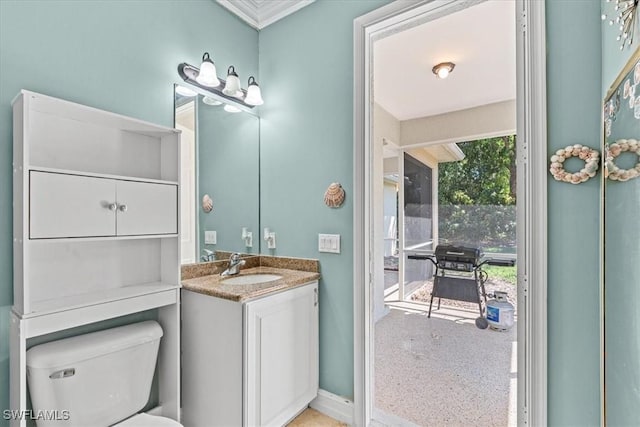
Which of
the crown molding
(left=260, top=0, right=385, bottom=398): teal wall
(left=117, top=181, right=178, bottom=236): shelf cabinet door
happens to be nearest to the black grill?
(left=260, top=0, right=385, bottom=398): teal wall

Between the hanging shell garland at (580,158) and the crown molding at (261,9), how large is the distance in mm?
1704

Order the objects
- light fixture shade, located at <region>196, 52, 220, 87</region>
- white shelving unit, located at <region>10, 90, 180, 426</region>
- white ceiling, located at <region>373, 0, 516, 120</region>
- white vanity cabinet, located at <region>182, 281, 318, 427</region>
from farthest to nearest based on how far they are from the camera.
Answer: light fixture shade, located at <region>196, 52, 220, 87</region> → white ceiling, located at <region>373, 0, 516, 120</region> → white vanity cabinet, located at <region>182, 281, 318, 427</region> → white shelving unit, located at <region>10, 90, 180, 426</region>

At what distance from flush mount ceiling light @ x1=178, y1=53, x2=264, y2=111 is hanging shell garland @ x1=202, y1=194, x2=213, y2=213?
0.61 m

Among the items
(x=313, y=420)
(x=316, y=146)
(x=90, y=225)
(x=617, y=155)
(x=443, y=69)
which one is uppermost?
(x=443, y=69)

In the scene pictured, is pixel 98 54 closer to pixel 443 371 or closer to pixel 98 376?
pixel 98 376

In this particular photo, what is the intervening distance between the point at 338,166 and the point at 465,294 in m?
1.11

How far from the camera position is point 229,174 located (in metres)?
2.08

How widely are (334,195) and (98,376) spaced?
1440 millimetres

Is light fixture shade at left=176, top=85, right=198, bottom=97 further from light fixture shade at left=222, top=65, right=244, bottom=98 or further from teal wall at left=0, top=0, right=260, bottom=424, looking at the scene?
light fixture shade at left=222, top=65, right=244, bottom=98

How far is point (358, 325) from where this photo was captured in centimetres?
176

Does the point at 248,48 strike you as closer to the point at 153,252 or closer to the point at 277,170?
the point at 277,170

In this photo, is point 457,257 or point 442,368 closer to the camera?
point 457,257

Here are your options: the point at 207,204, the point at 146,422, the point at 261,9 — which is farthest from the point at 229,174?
the point at 146,422

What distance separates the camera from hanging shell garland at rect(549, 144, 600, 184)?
1.18m
